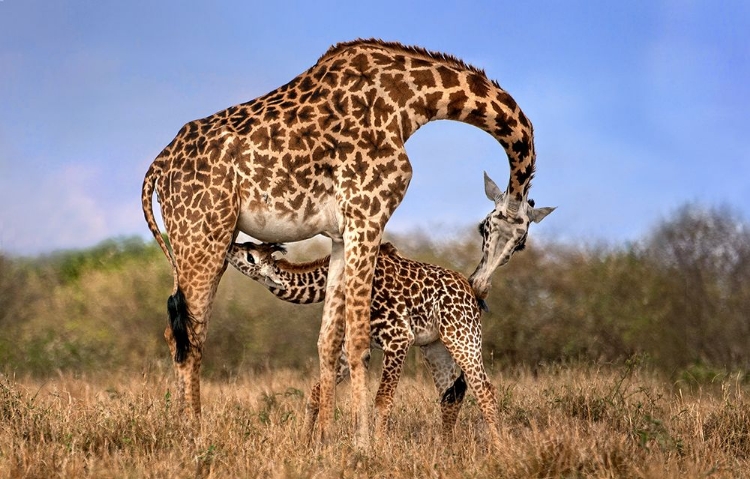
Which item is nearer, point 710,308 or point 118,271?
point 710,308

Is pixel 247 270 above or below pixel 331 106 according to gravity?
below

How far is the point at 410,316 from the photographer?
8.20 metres

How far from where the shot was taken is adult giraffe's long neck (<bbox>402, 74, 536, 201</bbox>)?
7684 mm

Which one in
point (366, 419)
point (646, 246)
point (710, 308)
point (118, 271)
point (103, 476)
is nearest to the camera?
point (103, 476)

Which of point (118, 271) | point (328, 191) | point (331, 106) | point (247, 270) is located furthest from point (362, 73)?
point (118, 271)

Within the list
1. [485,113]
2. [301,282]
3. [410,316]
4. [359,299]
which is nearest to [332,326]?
[359,299]

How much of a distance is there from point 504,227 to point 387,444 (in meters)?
2.40

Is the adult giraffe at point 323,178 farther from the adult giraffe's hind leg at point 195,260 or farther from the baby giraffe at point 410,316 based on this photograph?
the baby giraffe at point 410,316

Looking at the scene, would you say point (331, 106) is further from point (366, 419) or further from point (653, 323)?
point (653, 323)

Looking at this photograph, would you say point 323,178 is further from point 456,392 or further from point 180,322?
point 456,392

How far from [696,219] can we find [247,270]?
8.27 m

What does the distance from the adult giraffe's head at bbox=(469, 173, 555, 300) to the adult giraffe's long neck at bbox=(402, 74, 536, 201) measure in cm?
11

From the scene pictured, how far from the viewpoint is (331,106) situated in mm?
7535

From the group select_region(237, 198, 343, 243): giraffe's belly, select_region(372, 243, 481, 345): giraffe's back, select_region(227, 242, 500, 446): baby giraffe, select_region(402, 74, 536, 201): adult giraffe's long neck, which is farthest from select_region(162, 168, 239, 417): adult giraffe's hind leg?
select_region(402, 74, 536, 201): adult giraffe's long neck
